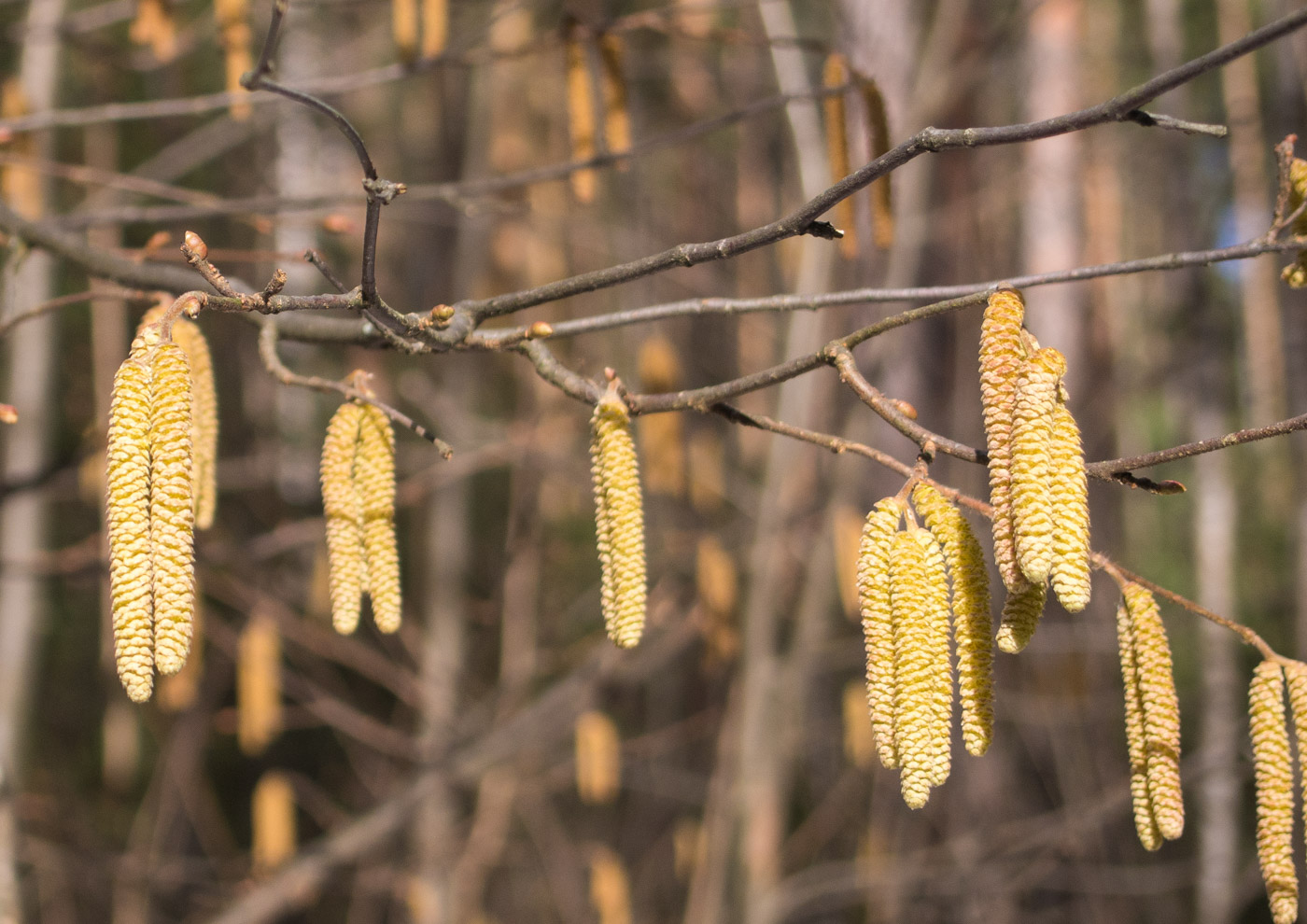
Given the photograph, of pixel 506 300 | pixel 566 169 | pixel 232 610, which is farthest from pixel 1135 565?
pixel 506 300

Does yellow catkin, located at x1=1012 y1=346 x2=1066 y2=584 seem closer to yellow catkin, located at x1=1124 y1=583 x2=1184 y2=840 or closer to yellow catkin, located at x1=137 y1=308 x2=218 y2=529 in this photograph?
yellow catkin, located at x1=1124 y1=583 x2=1184 y2=840

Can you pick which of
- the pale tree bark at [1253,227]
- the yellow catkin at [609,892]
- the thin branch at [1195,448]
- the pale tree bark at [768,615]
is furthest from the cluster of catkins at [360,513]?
the pale tree bark at [1253,227]

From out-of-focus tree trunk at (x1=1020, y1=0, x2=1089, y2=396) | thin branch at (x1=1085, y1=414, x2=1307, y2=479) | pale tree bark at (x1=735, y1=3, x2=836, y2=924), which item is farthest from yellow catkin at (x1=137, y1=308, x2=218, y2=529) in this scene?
out-of-focus tree trunk at (x1=1020, y1=0, x2=1089, y2=396)

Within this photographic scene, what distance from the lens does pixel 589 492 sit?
320 centimetres

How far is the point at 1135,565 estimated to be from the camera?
786 cm

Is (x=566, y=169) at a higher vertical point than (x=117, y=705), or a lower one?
higher

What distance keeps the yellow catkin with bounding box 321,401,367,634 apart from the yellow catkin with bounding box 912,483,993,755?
0.72 meters

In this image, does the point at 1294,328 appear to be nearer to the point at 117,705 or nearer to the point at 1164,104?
the point at 1164,104

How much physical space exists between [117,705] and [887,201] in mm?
4140

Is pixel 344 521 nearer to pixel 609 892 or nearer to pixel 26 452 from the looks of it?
pixel 26 452

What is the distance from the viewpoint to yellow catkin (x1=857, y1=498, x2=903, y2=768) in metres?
0.97

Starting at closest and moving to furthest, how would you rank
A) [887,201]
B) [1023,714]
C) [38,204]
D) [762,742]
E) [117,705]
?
[887,201], [38,204], [762,742], [117,705], [1023,714]

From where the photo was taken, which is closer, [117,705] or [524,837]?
[117,705]

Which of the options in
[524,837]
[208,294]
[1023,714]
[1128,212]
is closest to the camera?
[208,294]
